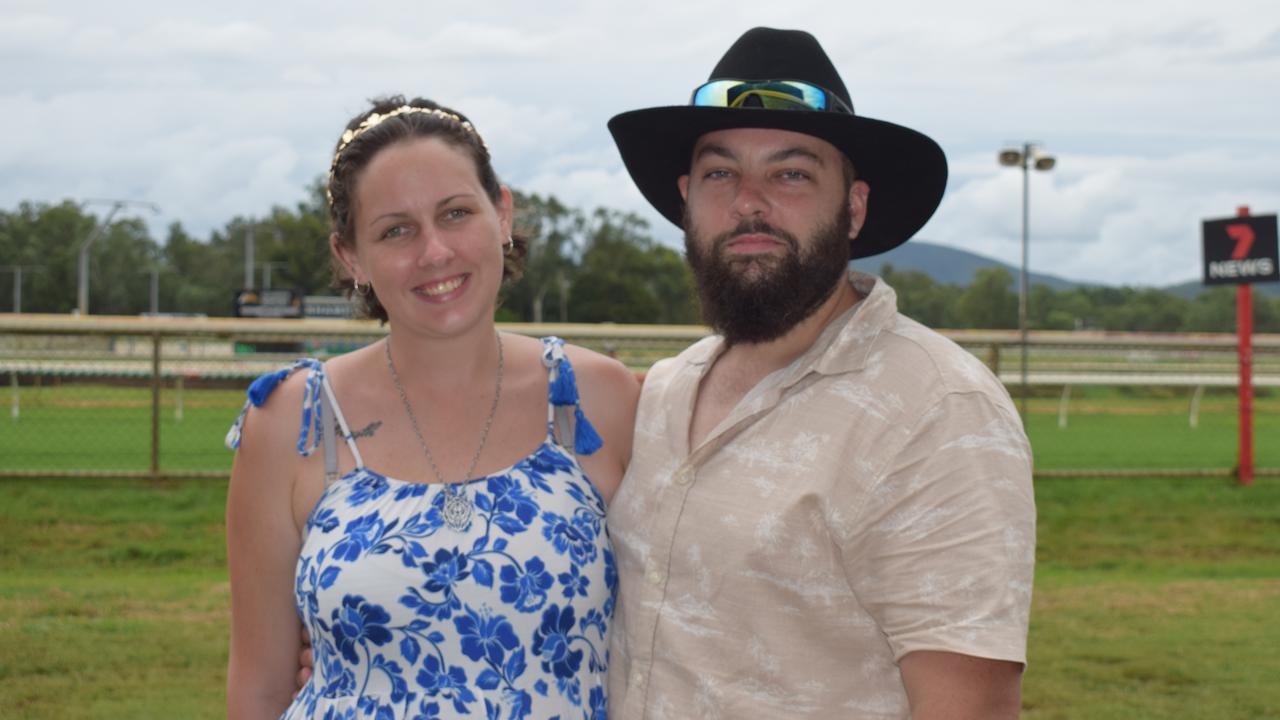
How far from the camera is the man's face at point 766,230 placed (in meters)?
2.64

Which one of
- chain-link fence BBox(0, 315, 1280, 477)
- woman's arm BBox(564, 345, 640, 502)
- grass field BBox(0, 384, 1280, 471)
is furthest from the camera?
grass field BBox(0, 384, 1280, 471)

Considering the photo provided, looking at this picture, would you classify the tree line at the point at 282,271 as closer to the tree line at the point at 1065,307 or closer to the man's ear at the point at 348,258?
the tree line at the point at 1065,307

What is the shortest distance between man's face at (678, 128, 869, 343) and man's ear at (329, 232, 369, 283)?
761 millimetres

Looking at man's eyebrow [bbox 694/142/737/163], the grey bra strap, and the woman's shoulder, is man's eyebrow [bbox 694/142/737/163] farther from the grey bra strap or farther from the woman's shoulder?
the grey bra strap

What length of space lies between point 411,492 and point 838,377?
0.95 meters

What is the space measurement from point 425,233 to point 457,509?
598 millimetres

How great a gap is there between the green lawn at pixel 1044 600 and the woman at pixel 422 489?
9.85ft

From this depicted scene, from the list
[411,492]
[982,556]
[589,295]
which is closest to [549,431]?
[411,492]

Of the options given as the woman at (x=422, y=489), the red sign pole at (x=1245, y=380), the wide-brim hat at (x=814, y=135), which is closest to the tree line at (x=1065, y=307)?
the red sign pole at (x=1245, y=380)

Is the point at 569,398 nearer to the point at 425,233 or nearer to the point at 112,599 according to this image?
the point at 425,233

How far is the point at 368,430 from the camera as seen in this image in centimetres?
284

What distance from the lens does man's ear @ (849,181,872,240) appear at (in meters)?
2.89

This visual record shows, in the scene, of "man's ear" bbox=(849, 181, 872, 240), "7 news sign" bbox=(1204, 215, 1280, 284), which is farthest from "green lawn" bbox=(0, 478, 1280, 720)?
"man's ear" bbox=(849, 181, 872, 240)

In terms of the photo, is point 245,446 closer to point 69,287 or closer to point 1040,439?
point 1040,439
